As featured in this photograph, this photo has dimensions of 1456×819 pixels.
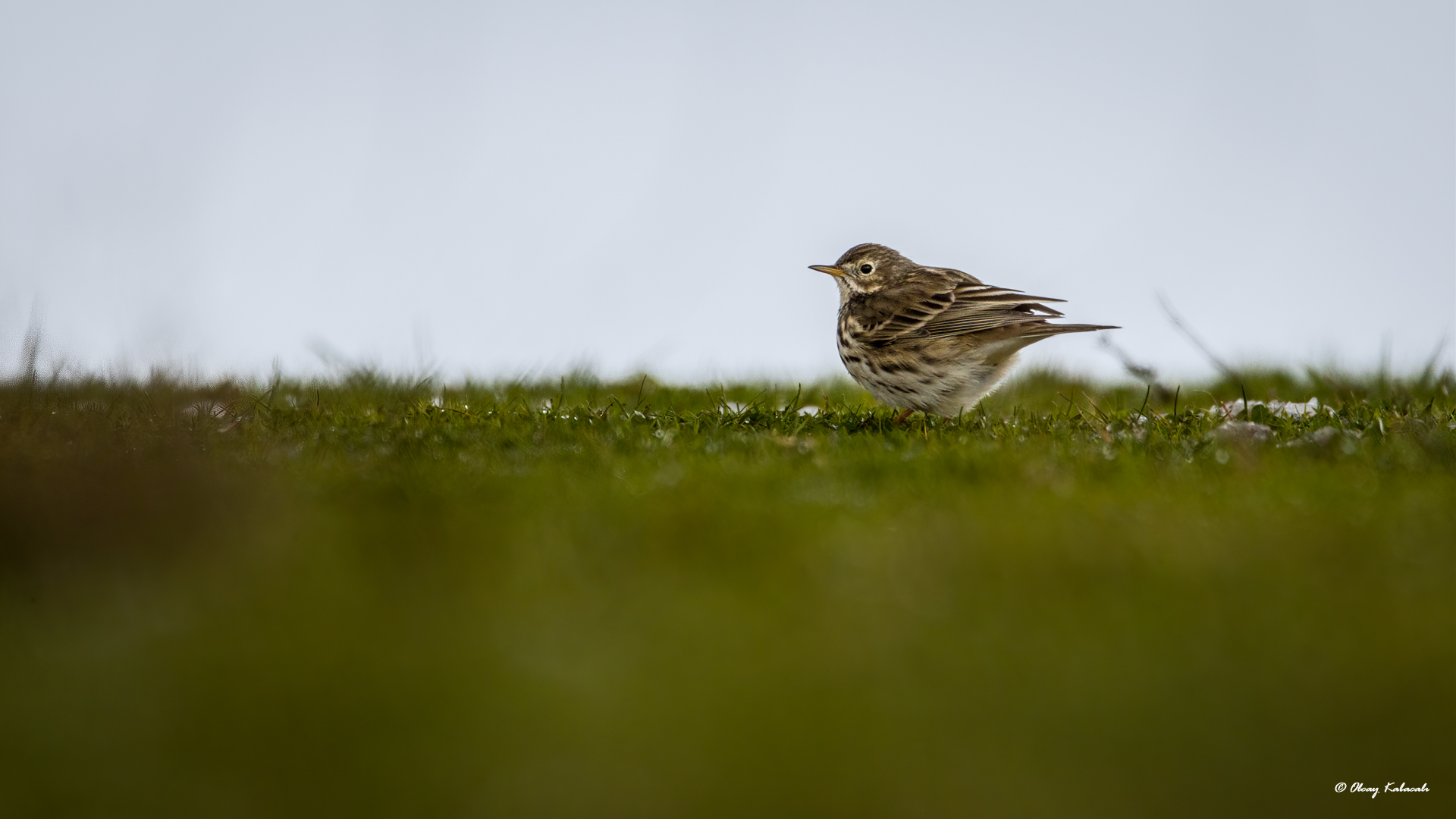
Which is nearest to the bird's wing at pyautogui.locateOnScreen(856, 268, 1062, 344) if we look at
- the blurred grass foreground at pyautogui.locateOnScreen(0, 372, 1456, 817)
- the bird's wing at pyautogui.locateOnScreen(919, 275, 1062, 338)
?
the bird's wing at pyautogui.locateOnScreen(919, 275, 1062, 338)

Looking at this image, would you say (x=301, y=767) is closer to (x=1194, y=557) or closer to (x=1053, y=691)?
(x=1053, y=691)

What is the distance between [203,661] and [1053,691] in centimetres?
311

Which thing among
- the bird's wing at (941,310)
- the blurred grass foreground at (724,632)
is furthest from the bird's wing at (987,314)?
the blurred grass foreground at (724,632)

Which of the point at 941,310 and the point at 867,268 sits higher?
the point at 867,268

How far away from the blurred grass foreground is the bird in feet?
7.42

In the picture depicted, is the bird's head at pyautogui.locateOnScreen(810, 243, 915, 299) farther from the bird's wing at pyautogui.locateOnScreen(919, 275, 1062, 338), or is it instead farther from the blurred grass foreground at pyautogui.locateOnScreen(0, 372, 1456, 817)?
the blurred grass foreground at pyautogui.locateOnScreen(0, 372, 1456, 817)

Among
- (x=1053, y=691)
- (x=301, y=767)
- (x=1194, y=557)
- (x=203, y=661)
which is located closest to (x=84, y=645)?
(x=203, y=661)

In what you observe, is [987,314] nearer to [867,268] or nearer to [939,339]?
[939,339]

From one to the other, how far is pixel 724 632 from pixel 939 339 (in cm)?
601

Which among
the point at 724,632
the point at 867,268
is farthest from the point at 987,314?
the point at 724,632

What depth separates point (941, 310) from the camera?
10.1 metres

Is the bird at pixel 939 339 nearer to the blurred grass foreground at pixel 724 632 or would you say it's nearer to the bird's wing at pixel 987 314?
the bird's wing at pixel 987 314

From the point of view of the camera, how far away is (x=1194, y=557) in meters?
5.08

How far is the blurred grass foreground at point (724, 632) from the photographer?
11.5 feet
